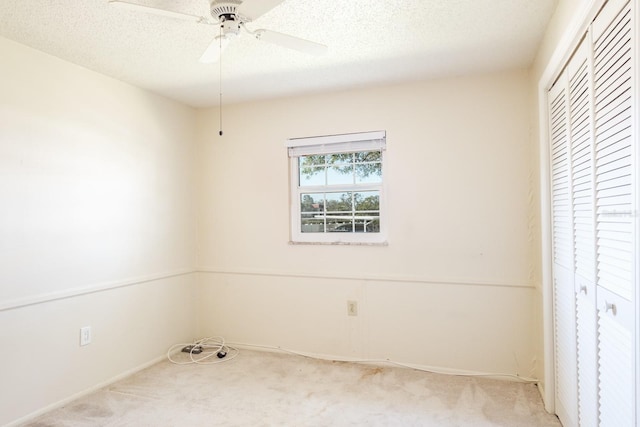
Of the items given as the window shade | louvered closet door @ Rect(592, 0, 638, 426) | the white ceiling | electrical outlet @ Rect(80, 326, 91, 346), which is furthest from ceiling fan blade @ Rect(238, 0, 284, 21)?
electrical outlet @ Rect(80, 326, 91, 346)

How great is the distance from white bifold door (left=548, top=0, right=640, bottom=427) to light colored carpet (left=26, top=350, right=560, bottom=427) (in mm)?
450

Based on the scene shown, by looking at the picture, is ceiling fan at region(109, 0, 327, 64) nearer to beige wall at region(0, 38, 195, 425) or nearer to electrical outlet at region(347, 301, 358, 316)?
beige wall at region(0, 38, 195, 425)

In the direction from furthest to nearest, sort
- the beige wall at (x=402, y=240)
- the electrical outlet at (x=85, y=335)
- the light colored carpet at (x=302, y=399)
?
the beige wall at (x=402, y=240) < the electrical outlet at (x=85, y=335) < the light colored carpet at (x=302, y=399)

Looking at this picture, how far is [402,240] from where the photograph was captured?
2947 mm

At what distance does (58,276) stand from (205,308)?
138 cm

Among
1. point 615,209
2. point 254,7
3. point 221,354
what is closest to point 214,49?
point 254,7

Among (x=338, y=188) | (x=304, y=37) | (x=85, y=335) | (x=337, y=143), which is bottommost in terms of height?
(x=85, y=335)

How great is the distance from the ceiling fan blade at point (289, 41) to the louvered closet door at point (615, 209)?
114 cm

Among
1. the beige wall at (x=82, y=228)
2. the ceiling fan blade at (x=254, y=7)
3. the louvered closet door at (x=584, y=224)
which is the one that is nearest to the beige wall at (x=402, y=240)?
the beige wall at (x=82, y=228)

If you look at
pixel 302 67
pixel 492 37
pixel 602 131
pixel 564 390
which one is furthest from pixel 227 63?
pixel 564 390

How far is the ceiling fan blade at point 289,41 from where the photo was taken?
1716mm

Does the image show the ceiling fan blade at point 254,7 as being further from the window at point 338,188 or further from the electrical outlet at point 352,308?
the electrical outlet at point 352,308

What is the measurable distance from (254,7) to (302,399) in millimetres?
2229

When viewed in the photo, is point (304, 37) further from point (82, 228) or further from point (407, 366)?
point (407, 366)
